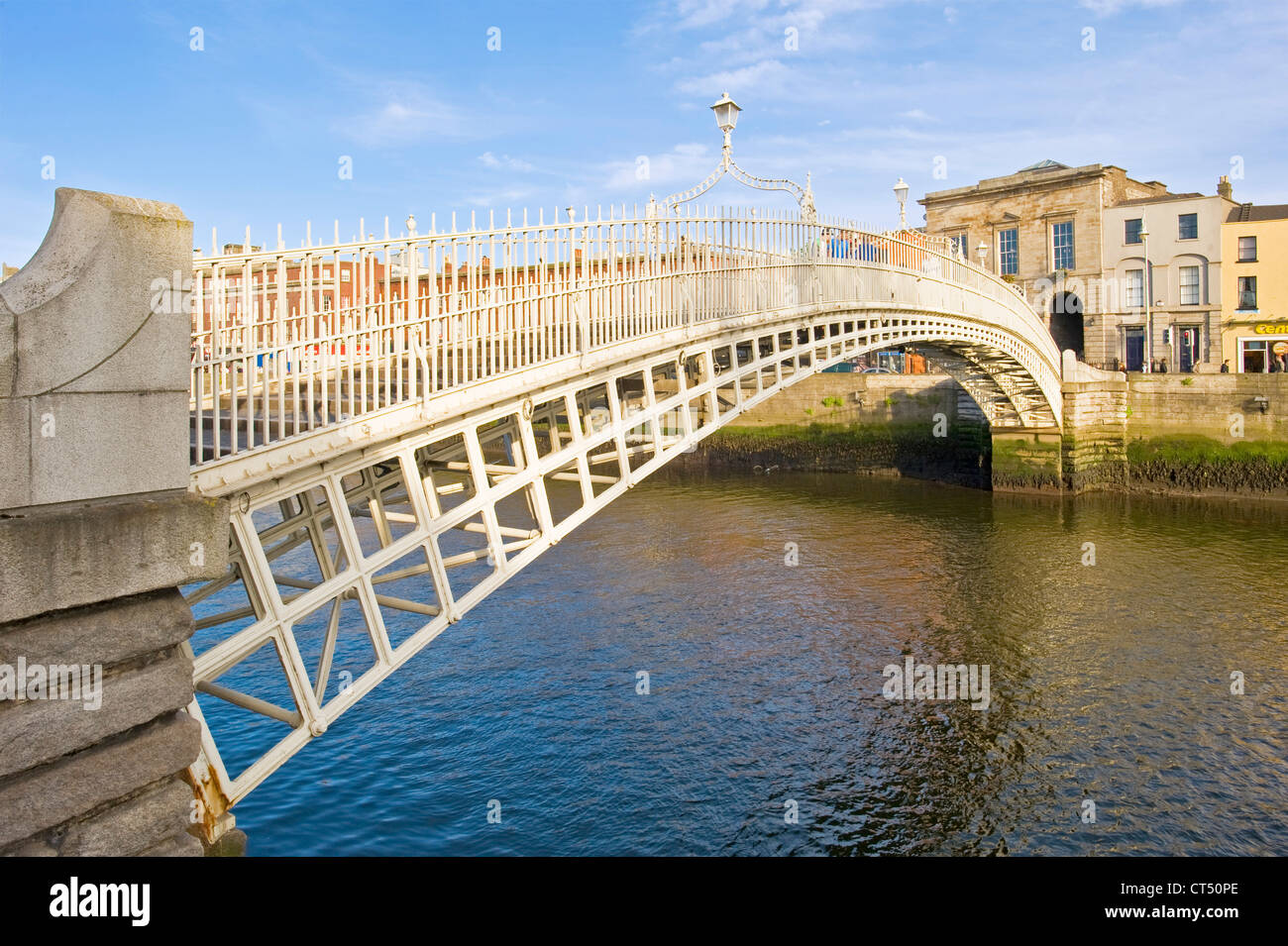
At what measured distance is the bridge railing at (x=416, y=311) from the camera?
735 centimetres

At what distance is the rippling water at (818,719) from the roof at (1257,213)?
25917 mm

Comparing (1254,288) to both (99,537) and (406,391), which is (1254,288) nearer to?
(406,391)

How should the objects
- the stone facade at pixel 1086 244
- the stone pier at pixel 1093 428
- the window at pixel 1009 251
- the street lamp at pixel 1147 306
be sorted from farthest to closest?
the window at pixel 1009 251 → the stone facade at pixel 1086 244 → the street lamp at pixel 1147 306 → the stone pier at pixel 1093 428

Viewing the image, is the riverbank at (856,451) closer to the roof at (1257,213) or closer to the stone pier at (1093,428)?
the stone pier at (1093,428)

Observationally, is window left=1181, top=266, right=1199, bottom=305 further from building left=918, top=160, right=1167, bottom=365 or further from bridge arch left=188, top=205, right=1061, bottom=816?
bridge arch left=188, top=205, right=1061, bottom=816

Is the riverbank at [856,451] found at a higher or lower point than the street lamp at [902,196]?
lower

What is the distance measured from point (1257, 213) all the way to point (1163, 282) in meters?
4.60

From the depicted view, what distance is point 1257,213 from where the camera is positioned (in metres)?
45.6

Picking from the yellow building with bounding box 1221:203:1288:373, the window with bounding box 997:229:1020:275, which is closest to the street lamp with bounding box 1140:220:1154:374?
the yellow building with bounding box 1221:203:1288:373

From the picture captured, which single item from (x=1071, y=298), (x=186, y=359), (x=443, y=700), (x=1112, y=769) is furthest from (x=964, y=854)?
(x=1071, y=298)

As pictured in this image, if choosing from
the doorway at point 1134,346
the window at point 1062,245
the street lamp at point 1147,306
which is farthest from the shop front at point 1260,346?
the window at point 1062,245

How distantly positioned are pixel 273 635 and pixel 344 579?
2.62 ft

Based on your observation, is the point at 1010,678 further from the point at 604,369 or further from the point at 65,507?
the point at 65,507
